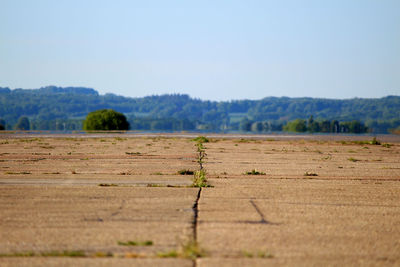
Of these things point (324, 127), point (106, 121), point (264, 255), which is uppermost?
point (106, 121)

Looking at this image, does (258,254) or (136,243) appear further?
(136,243)

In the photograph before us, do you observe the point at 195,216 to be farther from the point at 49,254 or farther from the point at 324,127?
the point at 324,127

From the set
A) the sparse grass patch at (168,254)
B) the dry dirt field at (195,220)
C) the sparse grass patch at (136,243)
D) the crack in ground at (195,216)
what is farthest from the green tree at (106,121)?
the sparse grass patch at (168,254)

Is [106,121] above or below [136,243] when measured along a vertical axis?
above

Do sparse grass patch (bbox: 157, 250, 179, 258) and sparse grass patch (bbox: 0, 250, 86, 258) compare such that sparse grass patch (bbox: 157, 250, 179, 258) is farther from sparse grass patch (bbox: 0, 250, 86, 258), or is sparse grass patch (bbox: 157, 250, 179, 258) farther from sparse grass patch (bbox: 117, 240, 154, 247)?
sparse grass patch (bbox: 0, 250, 86, 258)

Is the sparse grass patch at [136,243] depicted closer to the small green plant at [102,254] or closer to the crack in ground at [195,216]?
the small green plant at [102,254]

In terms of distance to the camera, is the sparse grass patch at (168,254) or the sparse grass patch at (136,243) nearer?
the sparse grass patch at (168,254)

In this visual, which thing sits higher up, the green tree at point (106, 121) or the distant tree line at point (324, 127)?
the green tree at point (106, 121)

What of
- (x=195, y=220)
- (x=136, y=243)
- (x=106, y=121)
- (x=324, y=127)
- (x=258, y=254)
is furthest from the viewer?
(x=324, y=127)

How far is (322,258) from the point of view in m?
7.71

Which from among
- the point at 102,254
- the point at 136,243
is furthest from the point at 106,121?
the point at 102,254

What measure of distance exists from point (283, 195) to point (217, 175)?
483cm

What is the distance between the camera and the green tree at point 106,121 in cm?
8475

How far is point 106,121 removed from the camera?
8512 centimetres
